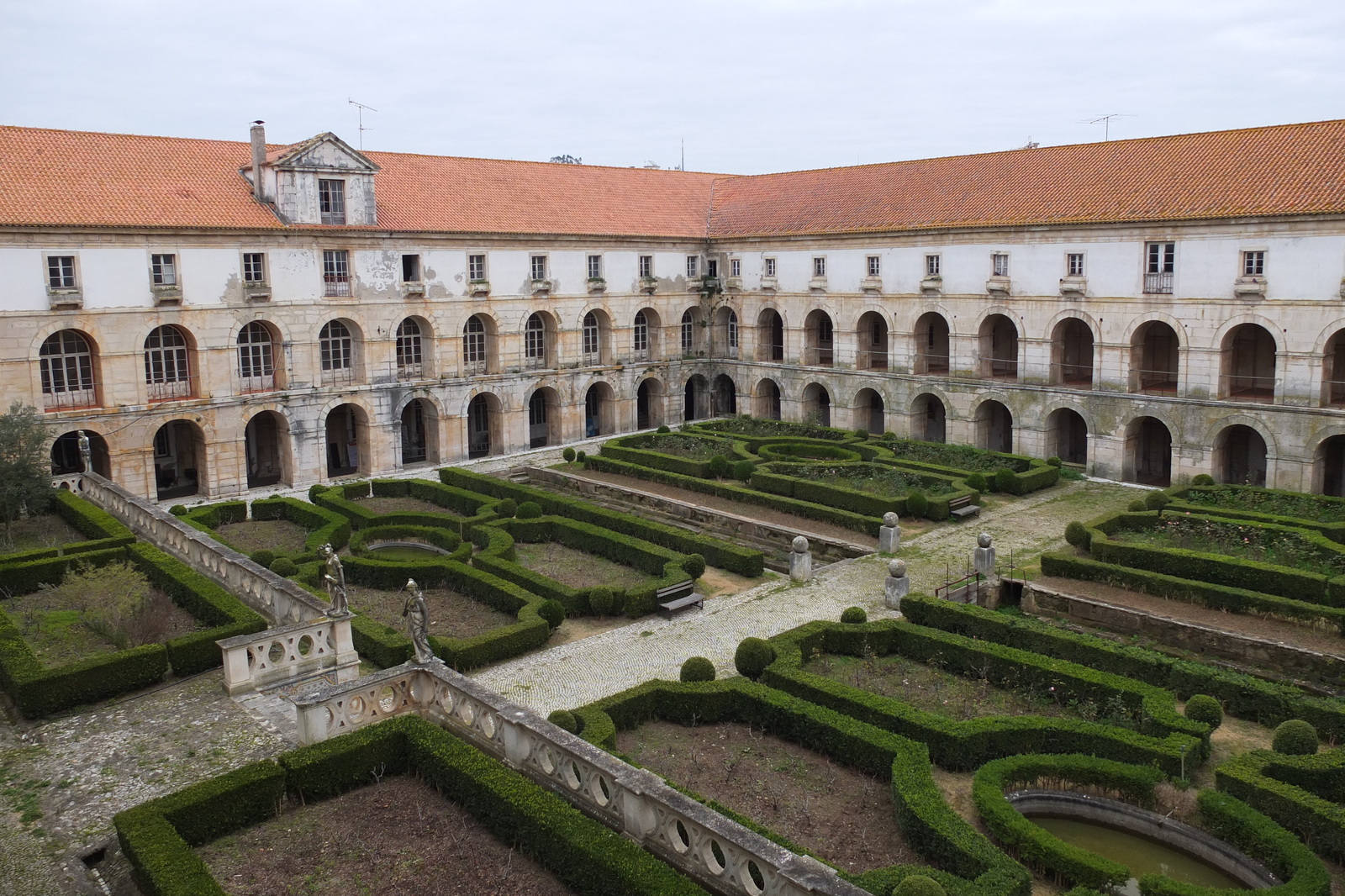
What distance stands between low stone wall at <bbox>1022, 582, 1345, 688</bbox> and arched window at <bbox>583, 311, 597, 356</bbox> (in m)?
26.7

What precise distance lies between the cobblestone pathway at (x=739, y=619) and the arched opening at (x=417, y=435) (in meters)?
20.0

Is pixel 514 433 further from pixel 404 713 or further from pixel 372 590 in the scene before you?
pixel 404 713

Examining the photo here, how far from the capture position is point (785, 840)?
13.6 metres

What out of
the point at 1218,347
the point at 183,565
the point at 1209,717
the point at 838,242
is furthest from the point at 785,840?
the point at 838,242

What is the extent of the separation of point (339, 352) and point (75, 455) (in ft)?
31.2

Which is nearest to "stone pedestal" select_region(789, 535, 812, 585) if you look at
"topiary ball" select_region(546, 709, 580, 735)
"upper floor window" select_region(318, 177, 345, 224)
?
"topiary ball" select_region(546, 709, 580, 735)

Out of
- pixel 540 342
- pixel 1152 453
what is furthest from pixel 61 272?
pixel 1152 453

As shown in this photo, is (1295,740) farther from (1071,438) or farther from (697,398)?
(697,398)

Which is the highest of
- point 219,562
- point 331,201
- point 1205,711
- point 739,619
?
point 331,201

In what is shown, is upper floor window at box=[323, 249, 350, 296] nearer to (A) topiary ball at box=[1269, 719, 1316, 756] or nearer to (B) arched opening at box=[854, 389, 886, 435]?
(B) arched opening at box=[854, 389, 886, 435]

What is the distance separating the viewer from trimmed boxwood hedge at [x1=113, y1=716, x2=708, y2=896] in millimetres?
10875

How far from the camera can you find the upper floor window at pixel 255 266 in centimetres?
3628

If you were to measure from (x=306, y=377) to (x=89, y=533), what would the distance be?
13180 millimetres

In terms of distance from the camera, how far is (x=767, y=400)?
5000cm
